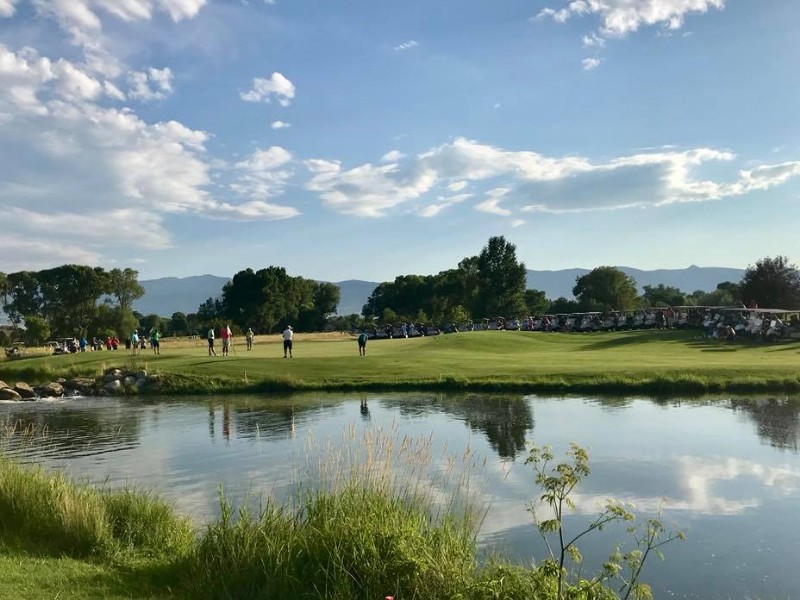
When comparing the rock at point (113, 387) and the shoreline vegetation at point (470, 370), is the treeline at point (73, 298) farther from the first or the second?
the rock at point (113, 387)

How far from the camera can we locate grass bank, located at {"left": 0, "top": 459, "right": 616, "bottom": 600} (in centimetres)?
876

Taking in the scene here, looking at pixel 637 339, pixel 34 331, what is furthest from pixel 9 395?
pixel 637 339

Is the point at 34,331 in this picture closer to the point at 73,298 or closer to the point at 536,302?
the point at 73,298

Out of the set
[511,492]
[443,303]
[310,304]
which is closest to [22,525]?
[511,492]

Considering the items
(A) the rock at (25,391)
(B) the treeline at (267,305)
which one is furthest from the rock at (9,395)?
(B) the treeline at (267,305)

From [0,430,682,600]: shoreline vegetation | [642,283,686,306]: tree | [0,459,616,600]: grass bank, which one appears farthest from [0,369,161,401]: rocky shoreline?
[642,283,686,306]: tree

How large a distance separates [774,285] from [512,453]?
202 feet

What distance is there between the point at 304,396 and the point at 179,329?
103000 millimetres

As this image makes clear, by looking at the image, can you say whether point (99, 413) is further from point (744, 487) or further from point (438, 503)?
point (744, 487)

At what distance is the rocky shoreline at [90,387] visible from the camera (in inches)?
1489

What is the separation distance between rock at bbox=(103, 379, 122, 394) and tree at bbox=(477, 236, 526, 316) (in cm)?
7943

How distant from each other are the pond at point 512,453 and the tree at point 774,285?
4698 centimetres

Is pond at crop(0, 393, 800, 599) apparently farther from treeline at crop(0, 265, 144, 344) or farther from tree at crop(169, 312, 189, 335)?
tree at crop(169, 312, 189, 335)

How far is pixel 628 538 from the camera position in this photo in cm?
→ 1324
